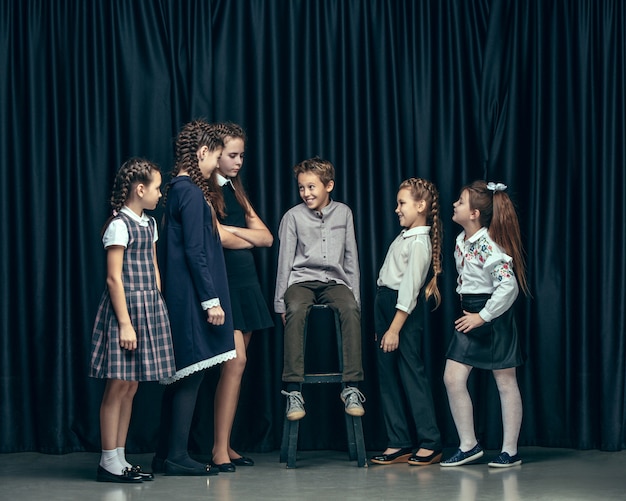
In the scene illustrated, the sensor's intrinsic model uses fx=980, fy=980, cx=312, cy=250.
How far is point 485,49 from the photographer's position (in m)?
4.74

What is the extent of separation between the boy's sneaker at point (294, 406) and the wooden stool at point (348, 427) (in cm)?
6

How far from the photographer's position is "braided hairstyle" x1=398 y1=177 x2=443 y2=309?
4.31 m

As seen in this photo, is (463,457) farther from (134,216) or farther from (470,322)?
(134,216)

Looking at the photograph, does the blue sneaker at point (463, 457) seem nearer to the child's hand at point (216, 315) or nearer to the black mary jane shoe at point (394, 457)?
the black mary jane shoe at point (394, 457)

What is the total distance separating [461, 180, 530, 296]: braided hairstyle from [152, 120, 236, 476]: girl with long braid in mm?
1150

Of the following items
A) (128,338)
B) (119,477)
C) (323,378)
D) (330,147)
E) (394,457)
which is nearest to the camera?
(128,338)

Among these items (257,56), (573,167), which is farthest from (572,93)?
(257,56)

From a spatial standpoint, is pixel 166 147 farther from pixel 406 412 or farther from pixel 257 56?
pixel 406 412

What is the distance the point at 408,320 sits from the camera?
14.1ft

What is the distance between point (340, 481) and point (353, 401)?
0.39m

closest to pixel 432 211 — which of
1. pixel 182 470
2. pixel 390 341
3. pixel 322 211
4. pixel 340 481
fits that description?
pixel 322 211

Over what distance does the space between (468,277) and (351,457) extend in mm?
942

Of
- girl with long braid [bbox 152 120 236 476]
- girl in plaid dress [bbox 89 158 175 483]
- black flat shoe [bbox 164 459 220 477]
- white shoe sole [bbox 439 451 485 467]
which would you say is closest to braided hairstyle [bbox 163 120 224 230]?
girl with long braid [bbox 152 120 236 476]

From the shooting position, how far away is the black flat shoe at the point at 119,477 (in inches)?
149
